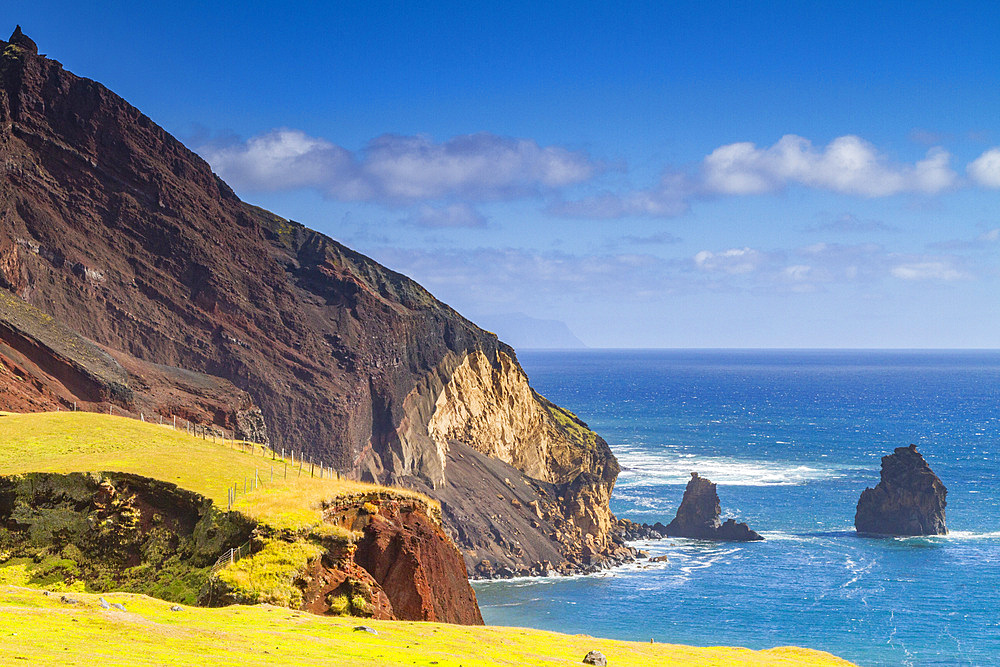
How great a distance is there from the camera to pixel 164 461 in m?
51.4

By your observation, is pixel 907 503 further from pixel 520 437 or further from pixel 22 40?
pixel 22 40

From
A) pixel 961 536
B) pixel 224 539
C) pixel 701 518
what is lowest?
pixel 961 536

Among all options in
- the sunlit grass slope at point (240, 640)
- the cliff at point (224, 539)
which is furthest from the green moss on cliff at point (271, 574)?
the sunlit grass slope at point (240, 640)

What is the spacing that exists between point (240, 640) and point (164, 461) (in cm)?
2397

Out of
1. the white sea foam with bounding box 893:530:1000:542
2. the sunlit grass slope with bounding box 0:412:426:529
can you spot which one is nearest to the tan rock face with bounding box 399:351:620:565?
the white sea foam with bounding box 893:530:1000:542

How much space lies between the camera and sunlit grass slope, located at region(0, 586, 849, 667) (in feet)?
85.5

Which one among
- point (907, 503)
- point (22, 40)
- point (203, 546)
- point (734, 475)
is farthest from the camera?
point (734, 475)

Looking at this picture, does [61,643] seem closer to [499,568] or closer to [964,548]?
[499,568]

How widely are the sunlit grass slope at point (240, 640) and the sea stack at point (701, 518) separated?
103 metres

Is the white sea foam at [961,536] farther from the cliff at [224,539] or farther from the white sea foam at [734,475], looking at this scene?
the cliff at [224,539]

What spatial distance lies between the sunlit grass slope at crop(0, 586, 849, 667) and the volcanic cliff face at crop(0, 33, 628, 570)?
66622 millimetres

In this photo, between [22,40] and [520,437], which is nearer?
[22,40]

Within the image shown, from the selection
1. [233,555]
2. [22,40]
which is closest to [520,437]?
[22,40]

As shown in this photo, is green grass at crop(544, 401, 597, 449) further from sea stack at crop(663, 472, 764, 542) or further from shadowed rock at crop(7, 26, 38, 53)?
shadowed rock at crop(7, 26, 38, 53)
